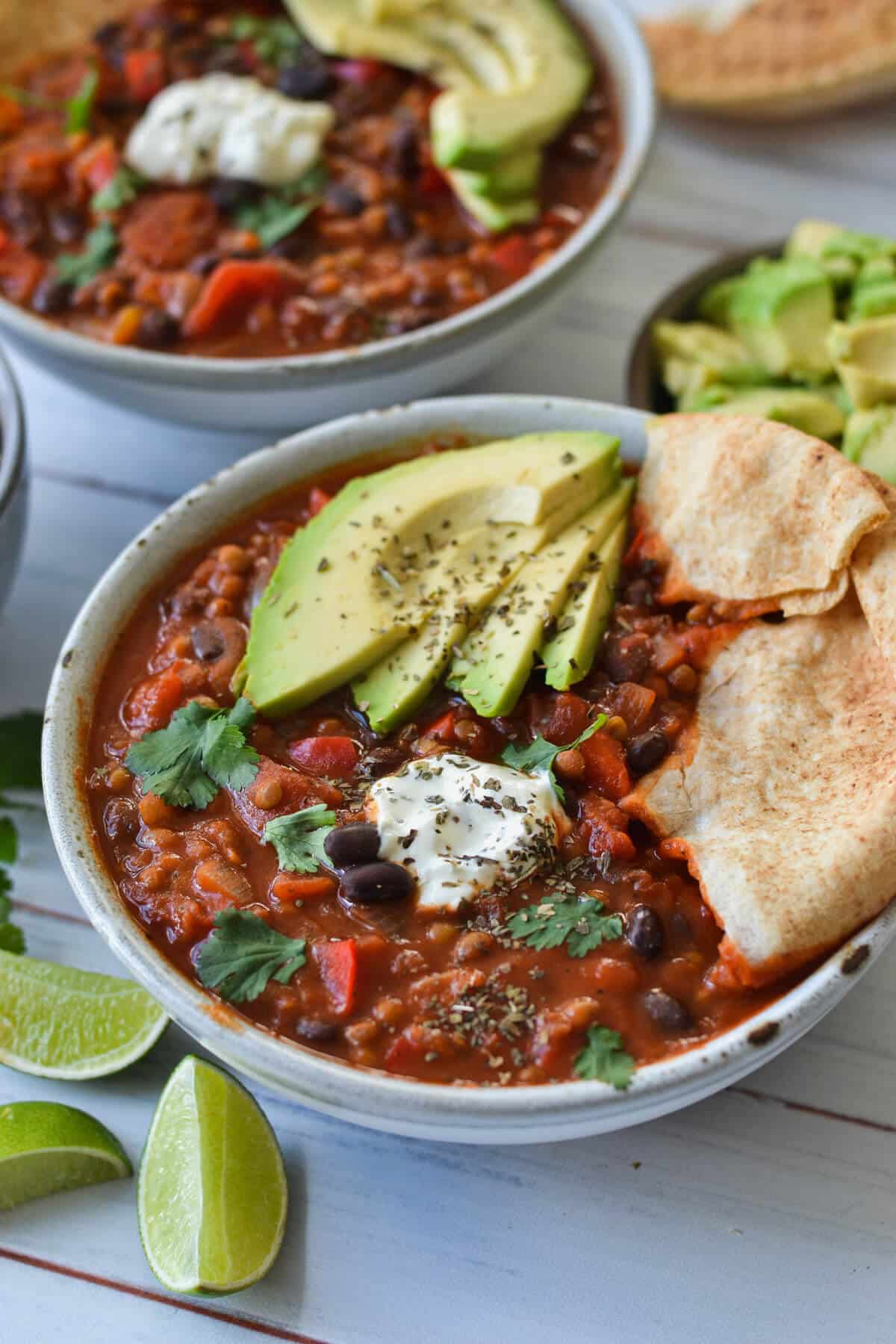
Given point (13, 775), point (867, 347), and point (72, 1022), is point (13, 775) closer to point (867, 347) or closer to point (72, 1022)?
point (72, 1022)

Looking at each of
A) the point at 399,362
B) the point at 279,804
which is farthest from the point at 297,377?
the point at 279,804

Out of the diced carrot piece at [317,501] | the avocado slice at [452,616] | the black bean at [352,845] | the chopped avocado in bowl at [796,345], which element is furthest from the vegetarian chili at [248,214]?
the black bean at [352,845]

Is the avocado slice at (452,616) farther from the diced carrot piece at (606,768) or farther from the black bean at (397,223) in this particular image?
the black bean at (397,223)

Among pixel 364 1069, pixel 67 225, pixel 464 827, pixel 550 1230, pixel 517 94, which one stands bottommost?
pixel 550 1230

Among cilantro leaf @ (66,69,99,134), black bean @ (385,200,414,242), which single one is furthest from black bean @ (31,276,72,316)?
black bean @ (385,200,414,242)

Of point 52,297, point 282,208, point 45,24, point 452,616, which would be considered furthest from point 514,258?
point 45,24

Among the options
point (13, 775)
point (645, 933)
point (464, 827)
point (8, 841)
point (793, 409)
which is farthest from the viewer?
point (793, 409)

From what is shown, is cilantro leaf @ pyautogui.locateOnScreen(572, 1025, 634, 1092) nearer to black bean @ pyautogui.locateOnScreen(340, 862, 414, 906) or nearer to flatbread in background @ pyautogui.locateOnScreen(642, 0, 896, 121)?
black bean @ pyautogui.locateOnScreen(340, 862, 414, 906)
